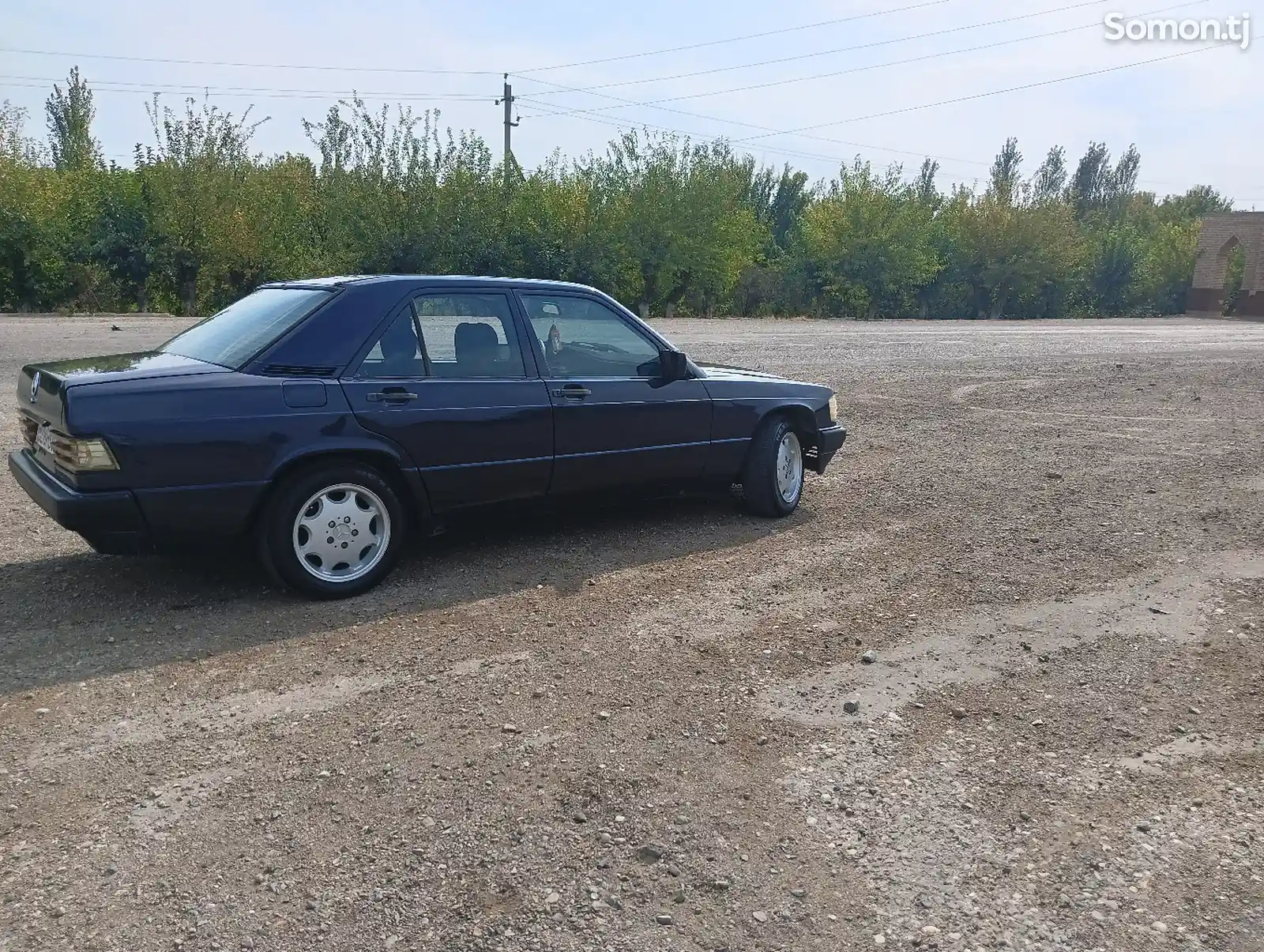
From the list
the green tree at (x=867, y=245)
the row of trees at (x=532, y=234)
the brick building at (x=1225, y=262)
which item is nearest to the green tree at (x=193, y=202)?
the row of trees at (x=532, y=234)

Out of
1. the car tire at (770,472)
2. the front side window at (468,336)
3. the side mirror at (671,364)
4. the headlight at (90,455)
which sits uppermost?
the front side window at (468,336)

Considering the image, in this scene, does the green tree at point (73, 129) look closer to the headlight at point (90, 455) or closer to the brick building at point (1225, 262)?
the headlight at point (90, 455)

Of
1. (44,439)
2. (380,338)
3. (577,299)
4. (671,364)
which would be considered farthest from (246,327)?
(671,364)

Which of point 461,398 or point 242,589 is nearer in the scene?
point 242,589

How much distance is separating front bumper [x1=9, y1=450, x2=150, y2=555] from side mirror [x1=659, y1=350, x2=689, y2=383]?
10.2ft

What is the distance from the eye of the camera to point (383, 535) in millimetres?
5328

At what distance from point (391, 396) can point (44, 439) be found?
161 centimetres

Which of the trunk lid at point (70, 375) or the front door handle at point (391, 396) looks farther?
the front door handle at point (391, 396)

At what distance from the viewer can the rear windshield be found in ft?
17.3

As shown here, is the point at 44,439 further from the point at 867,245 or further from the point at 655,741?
the point at 867,245

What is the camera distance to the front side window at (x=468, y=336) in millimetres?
5586

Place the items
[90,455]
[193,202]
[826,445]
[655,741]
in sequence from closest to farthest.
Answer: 1. [655,741]
2. [90,455]
3. [826,445]
4. [193,202]

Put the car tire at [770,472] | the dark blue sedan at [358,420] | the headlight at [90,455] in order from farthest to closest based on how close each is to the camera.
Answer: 1. the car tire at [770,472]
2. the dark blue sedan at [358,420]
3. the headlight at [90,455]

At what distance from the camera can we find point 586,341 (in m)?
6.23
